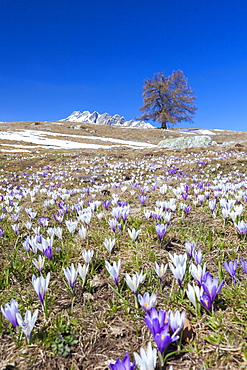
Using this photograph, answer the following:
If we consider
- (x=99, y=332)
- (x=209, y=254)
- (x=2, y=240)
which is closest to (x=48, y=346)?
(x=99, y=332)

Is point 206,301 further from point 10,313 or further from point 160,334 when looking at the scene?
point 10,313

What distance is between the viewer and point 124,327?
65.1 inches

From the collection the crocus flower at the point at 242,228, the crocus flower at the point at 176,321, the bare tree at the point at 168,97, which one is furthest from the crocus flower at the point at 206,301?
the bare tree at the point at 168,97

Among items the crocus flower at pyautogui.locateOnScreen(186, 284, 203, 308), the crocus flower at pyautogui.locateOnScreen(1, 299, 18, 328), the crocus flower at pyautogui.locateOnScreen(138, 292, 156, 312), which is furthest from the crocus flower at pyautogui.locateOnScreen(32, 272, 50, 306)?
the crocus flower at pyautogui.locateOnScreen(186, 284, 203, 308)

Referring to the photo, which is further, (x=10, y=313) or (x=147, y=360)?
(x=10, y=313)

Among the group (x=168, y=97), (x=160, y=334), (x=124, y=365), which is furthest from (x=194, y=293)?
(x=168, y=97)

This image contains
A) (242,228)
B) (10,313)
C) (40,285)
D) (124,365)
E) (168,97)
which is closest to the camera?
(124,365)

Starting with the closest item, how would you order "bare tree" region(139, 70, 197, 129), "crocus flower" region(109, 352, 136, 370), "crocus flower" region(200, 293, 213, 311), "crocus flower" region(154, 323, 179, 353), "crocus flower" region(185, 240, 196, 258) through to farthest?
1. "crocus flower" region(109, 352, 136, 370)
2. "crocus flower" region(154, 323, 179, 353)
3. "crocus flower" region(200, 293, 213, 311)
4. "crocus flower" region(185, 240, 196, 258)
5. "bare tree" region(139, 70, 197, 129)

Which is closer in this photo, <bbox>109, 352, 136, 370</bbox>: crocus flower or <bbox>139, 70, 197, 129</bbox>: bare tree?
<bbox>109, 352, 136, 370</bbox>: crocus flower

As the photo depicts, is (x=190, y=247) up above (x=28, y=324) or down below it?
above

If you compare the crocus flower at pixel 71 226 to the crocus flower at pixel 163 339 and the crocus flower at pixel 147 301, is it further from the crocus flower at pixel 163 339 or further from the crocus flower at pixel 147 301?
the crocus flower at pixel 163 339

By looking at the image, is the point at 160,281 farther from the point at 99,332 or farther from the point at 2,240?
the point at 2,240

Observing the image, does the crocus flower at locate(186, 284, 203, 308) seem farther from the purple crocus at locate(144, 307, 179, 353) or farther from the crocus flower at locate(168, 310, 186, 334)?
the purple crocus at locate(144, 307, 179, 353)

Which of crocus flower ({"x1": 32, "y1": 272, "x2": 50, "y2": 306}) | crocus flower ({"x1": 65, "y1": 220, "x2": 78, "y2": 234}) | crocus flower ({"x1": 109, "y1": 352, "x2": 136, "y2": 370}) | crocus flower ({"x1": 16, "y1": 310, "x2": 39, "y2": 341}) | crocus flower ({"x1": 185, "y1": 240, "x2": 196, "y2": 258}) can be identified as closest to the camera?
crocus flower ({"x1": 109, "y1": 352, "x2": 136, "y2": 370})
